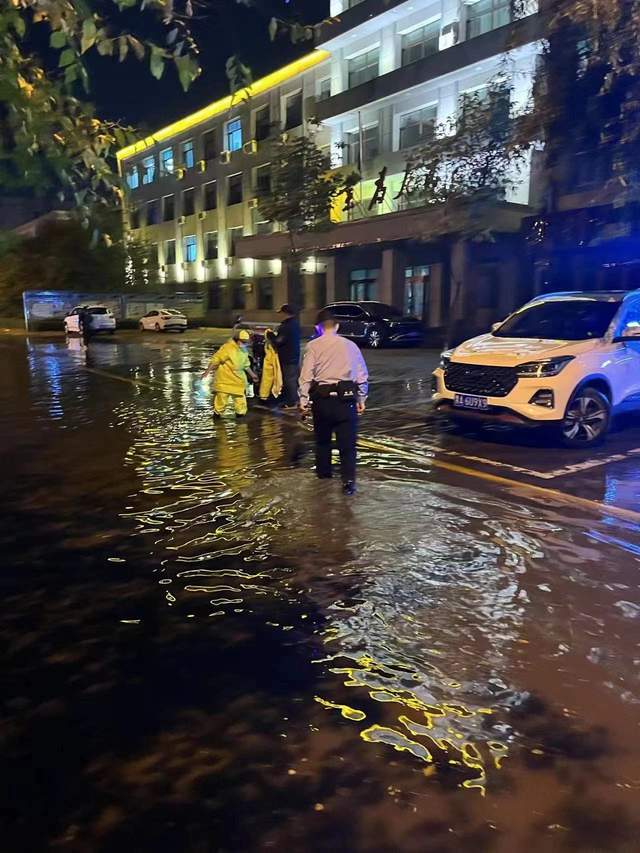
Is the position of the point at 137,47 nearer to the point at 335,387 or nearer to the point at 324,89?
the point at 335,387

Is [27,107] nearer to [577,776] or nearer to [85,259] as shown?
[577,776]

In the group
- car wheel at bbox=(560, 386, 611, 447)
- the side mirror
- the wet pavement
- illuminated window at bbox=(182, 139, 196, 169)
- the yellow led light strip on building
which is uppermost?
the yellow led light strip on building

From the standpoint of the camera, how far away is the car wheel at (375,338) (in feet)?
78.9

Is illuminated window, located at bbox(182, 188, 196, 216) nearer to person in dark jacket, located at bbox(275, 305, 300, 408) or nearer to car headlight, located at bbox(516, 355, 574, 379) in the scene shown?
person in dark jacket, located at bbox(275, 305, 300, 408)

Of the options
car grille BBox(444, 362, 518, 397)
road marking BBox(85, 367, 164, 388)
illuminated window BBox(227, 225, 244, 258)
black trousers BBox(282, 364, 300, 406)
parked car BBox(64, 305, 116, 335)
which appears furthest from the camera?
illuminated window BBox(227, 225, 244, 258)

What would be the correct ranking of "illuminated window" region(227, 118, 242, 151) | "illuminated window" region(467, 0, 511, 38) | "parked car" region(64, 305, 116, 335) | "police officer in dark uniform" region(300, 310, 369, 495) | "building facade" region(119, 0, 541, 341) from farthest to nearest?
"illuminated window" region(227, 118, 242, 151), "parked car" region(64, 305, 116, 335), "illuminated window" region(467, 0, 511, 38), "building facade" region(119, 0, 541, 341), "police officer in dark uniform" region(300, 310, 369, 495)

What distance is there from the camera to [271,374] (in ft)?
39.1

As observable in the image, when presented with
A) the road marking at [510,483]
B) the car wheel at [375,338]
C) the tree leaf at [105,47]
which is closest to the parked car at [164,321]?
the car wheel at [375,338]

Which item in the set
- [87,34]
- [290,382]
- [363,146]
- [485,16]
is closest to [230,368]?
[290,382]

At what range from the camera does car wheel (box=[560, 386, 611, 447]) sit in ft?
26.9

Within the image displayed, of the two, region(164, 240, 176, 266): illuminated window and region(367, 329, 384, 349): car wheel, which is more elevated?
region(164, 240, 176, 266): illuminated window

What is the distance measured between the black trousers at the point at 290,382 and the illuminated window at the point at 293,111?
33.7 m

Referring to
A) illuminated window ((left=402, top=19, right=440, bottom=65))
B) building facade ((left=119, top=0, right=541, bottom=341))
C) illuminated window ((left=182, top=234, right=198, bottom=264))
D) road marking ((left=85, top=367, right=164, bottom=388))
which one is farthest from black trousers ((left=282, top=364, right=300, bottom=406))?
illuminated window ((left=182, top=234, right=198, bottom=264))

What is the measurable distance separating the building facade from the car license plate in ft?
43.3
